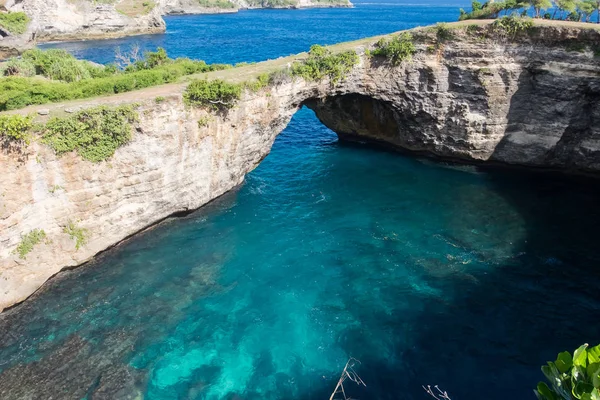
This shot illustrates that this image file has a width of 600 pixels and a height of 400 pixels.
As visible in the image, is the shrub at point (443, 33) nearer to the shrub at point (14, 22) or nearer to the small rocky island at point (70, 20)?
the small rocky island at point (70, 20)

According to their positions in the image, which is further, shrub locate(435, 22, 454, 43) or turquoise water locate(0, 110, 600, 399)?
shrub locate(435, 22, 454, 43)

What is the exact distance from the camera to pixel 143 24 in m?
105

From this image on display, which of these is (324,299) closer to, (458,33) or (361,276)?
(361,276)

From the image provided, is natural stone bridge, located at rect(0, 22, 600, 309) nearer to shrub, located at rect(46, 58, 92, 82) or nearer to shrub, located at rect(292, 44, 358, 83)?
shrub, located at rect(292, 44, 358, 83)

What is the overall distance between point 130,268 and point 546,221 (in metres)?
27.9

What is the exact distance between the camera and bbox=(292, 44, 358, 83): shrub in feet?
101

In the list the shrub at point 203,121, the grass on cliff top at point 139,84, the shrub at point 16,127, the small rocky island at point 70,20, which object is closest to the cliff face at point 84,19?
the small rocky island at point 70,20

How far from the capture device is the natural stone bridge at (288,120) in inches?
869

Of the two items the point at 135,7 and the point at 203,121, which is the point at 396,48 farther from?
the point at 135,7

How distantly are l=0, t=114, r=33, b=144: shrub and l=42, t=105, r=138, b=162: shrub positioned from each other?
2.64 ft

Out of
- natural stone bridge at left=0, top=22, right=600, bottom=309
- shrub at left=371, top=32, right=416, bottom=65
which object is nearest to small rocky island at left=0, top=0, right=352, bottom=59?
natural stone bridge at left=0, top=22, right=600, bottom=309

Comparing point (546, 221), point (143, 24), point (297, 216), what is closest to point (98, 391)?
point (297, 216)

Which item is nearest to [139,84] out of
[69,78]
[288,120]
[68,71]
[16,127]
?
[16,127]

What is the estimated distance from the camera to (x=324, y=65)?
1247 inches
